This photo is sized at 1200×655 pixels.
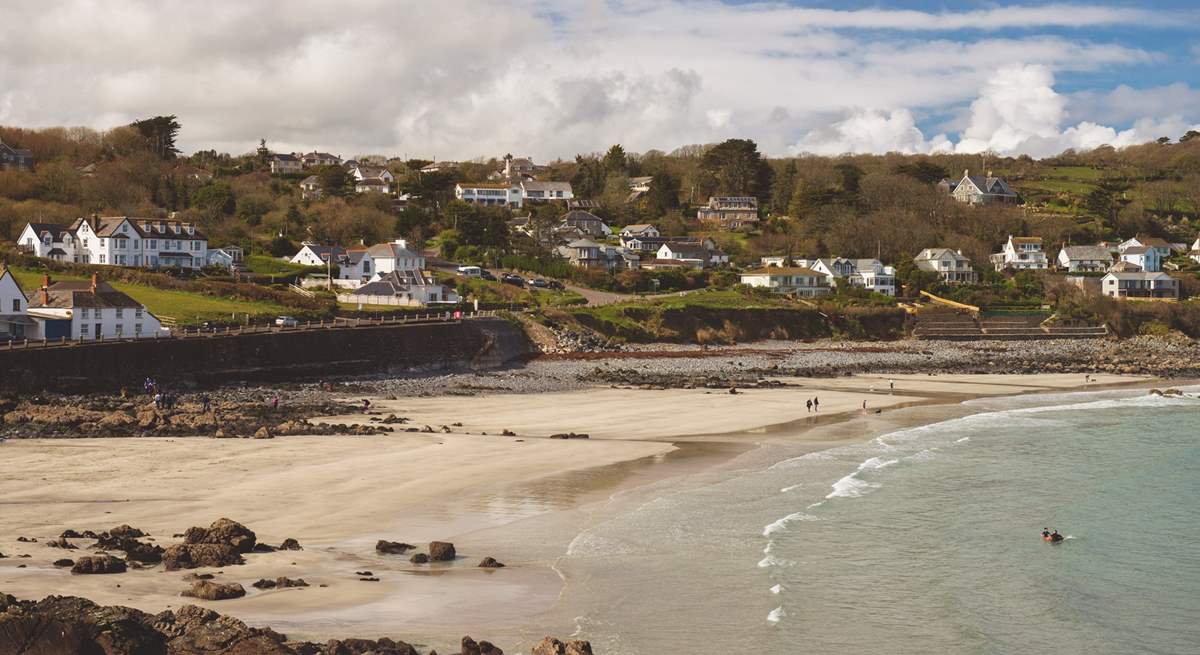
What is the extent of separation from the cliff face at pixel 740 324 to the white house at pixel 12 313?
3087 cm

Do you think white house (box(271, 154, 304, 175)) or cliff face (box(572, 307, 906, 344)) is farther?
white house (box(271, 154, 304, 175))

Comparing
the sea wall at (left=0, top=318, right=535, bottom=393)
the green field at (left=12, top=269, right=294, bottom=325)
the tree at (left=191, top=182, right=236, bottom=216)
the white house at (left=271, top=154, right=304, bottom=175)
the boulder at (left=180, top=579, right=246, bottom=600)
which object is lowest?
the boulder at (left=180, top=579, right=246, bottom=600)

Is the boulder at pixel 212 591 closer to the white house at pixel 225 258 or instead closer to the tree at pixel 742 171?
the white house at pixel 225 258

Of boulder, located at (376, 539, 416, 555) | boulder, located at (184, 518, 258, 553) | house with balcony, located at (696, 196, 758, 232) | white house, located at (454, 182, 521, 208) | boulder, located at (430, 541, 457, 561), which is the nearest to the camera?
boulder, located at (184, 518, 258, 553)

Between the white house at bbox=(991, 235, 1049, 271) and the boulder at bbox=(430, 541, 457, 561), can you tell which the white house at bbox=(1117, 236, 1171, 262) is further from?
the boulder at bbox=(430, 541, 457, 561)

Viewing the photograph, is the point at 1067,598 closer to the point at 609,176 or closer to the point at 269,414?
the point at 269,414

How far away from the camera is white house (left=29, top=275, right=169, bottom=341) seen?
40750 mm

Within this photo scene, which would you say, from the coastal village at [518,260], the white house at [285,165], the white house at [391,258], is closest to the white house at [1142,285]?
the coastal village at [518,260]

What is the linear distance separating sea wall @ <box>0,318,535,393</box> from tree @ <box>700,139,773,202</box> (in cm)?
6017

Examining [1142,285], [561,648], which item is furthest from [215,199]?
[561,648]

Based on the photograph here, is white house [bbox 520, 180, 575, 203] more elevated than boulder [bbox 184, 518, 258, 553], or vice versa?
white house [bbox 520, 180, 575, 203]

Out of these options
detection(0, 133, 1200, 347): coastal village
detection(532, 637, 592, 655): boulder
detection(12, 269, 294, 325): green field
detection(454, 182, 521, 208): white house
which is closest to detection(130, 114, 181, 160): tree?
detection(0, 133, 1200, 347): coastal village

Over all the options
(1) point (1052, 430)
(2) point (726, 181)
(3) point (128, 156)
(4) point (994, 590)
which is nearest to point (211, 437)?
(4) point (994, 590)

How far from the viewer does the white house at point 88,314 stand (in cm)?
4075
